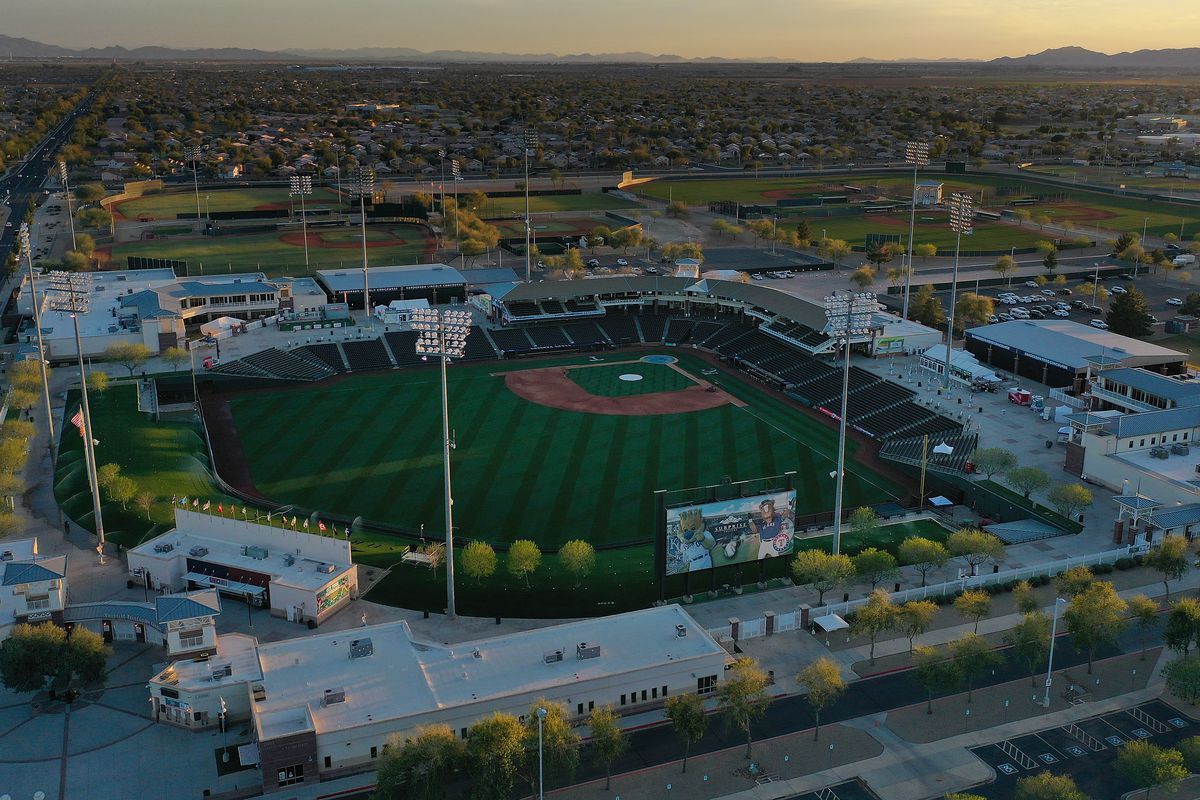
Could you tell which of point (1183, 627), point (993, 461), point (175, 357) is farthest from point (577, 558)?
point (175, 357)

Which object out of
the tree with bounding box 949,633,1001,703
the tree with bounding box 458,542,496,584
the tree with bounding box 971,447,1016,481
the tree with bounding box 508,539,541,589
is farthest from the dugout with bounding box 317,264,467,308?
the tree with bounding box 949,633,1001,703

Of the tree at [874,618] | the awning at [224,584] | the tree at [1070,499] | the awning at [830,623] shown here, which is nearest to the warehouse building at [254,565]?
the awning at [224,584]

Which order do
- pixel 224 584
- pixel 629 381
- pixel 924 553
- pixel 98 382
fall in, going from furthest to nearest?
pixel 629 381 → pixel 98 382 → pixel 224 584 → pixel 924 553

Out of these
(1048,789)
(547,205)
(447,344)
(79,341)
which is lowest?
(1048,789)

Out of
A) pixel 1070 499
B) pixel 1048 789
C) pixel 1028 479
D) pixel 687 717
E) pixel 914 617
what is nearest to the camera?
pixel 1048 789

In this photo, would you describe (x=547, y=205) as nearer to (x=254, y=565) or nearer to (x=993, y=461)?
(x=993, y=461)

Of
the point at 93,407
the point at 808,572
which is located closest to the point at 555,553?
the point at 808,572
